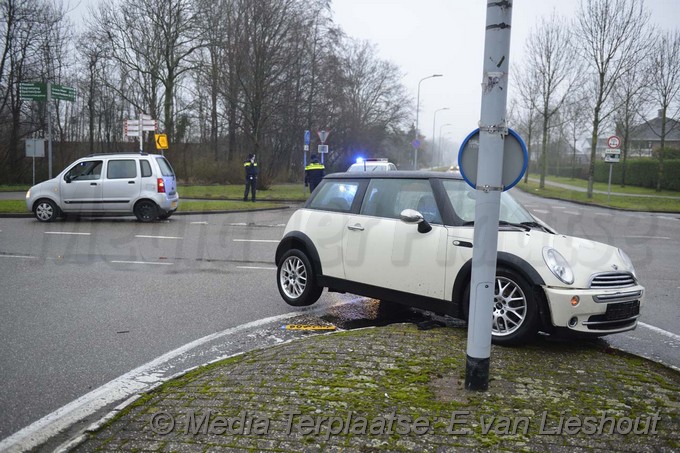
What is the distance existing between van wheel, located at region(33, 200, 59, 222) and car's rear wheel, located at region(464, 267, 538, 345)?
49.2ft

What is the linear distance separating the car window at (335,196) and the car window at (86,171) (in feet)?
38.5

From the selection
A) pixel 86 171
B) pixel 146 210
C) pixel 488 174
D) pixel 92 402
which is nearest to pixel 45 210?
pixel 86 171

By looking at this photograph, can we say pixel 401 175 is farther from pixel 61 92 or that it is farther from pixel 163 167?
pixel 61 92

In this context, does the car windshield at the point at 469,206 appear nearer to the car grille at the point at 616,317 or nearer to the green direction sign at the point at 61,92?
the car grille at the point at 616,317

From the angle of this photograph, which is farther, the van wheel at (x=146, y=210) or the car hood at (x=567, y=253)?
the van wheel at (x=146, y=210)

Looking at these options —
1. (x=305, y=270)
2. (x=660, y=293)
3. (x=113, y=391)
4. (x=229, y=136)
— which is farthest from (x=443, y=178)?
(x=229, y=136)

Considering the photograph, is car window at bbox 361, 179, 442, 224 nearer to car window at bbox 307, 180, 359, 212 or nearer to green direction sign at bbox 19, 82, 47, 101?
car window at bbox 307, 180, 359, 212

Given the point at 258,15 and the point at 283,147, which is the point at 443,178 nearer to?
the point at 258,15

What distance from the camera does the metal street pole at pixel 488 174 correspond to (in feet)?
12.9

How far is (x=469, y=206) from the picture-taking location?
5719 mm

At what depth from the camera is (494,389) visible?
3957mm

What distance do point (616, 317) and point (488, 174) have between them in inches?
80.2

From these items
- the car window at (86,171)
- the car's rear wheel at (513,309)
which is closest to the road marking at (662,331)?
the car's rear wheel at (513,309)

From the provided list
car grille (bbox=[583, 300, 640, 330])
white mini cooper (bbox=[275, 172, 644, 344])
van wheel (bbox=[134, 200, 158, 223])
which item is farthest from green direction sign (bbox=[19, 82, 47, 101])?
car grille (bbox=[583, 300, 640, 330])
